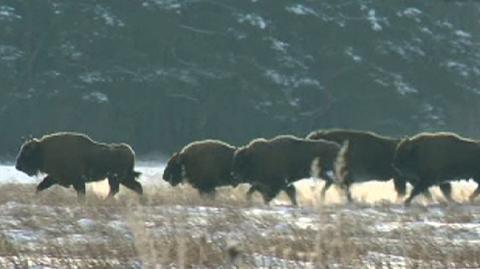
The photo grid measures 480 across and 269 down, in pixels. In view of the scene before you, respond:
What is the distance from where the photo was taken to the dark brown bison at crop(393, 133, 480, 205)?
1744 centimetres

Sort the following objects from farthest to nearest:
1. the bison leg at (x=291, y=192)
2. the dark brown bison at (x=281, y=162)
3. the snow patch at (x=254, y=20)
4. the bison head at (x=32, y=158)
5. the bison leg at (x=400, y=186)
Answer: the snow patch at (x=254, y=20), the bison leg at (x=400, y=186), the bison head at (x=32, y=158), the dark brown bison at (x=281, y=162), the bison leg at (x=291, y=192)

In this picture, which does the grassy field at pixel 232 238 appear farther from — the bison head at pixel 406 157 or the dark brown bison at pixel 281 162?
the dark brown bison at pixel 281 162

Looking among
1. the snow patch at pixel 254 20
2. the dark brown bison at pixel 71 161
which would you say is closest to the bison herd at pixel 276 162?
the dark brown bison at pixel 71 161

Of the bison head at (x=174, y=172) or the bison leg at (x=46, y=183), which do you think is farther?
the bison head at (x=174, y=172)

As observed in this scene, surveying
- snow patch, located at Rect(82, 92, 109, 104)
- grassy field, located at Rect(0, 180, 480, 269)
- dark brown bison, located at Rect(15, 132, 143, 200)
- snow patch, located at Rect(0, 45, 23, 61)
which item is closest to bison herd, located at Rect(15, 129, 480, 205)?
dark brown bison, located at Rect(15, 132, 143, 200)

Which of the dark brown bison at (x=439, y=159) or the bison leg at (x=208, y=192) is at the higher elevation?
the dark brown bison at (x=439, y=159)

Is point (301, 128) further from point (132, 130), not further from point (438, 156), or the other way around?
point (438, 156)

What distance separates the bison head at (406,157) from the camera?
1766 centimetres

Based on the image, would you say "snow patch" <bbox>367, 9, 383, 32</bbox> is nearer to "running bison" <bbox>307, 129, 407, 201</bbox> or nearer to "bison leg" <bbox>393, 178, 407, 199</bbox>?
"running bison" <bbox>307, 129, 407, 201</bbox>

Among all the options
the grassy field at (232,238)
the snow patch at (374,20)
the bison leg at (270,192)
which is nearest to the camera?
the grassy field at (232,238)

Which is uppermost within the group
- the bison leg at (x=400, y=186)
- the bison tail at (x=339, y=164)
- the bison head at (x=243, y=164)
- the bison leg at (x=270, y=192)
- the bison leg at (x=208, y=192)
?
the bison tail at (x=339, y=164)

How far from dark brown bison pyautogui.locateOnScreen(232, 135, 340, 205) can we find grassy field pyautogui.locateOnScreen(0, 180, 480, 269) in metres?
4.27

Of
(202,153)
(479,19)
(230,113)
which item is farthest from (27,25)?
(202,153)

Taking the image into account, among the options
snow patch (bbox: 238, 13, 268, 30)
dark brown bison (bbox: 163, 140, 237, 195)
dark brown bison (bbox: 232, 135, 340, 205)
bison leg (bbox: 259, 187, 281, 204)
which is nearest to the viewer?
bison leg (bbox: 259, 187, 281, 204)
